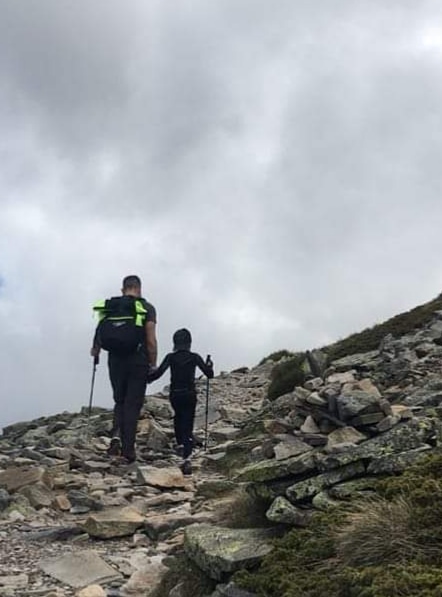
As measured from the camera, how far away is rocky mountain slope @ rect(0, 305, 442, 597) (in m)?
5.75

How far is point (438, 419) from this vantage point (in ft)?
22.4

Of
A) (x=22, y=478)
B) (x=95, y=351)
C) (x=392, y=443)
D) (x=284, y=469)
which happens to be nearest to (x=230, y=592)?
(x=284, y=469)

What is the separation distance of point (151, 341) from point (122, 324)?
608 mm

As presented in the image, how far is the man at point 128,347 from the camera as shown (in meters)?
11.7

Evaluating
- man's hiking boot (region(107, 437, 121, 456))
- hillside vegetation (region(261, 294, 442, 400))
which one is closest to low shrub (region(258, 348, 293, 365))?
hillside vegetation (region(261, 294, 442, 400))

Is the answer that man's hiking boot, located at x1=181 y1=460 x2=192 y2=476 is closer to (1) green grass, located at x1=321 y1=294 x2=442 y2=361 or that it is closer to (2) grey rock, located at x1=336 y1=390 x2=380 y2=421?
(2) grey rock, located at x1=336 y1=390 x2=380 y2=421

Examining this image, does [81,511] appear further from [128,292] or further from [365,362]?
[365,362]

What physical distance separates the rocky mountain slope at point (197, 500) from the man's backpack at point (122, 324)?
6.56 ft

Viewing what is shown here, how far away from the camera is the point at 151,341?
39.3ft

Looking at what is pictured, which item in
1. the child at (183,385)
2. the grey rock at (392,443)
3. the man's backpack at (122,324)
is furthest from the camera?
the child at (183,385)

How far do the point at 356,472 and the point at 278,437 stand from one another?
1.76 meters

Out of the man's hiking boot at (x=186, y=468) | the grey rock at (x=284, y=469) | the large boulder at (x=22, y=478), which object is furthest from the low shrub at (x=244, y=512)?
the man's hiking boot at (x=186, y=468)

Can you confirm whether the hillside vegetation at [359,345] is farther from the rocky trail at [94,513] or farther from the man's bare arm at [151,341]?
the man's bare arm at [151,341]

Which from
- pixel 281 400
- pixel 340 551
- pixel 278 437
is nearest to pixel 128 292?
pixel 278 437
